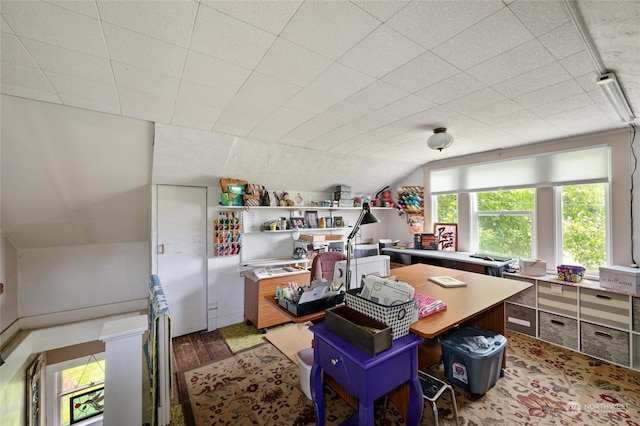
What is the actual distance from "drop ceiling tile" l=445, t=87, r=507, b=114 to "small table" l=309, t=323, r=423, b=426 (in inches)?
71.7

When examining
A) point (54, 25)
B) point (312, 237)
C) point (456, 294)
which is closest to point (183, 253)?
point (312, 237)

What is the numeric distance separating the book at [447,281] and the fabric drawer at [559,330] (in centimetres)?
158

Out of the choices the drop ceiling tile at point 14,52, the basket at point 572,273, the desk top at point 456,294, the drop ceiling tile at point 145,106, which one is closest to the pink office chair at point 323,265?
the desk top at point 456,294

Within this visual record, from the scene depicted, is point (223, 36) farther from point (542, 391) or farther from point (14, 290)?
point (14, 290)

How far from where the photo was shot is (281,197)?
4035 mm

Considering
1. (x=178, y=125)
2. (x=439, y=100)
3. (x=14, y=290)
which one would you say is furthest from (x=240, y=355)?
(x=439, y=100)

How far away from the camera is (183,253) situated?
331 centimetres

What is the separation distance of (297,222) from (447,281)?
7.80 ft

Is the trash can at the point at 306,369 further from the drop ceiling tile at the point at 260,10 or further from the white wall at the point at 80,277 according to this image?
the white wall at the point at 80,277

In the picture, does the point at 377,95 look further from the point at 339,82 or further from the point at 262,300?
the point at 262,300

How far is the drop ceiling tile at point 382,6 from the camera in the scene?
44.2 inches

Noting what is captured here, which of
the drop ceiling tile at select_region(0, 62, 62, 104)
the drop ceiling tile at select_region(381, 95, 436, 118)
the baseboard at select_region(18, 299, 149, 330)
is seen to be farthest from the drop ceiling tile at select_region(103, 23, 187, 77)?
the baseboard at select_region(18, 299, 149, 330)

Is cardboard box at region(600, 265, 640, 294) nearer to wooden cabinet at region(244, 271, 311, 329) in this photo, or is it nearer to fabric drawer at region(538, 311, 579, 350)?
fabric drawer at region(538, 311, 579, 350)

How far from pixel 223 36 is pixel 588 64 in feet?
7.01
